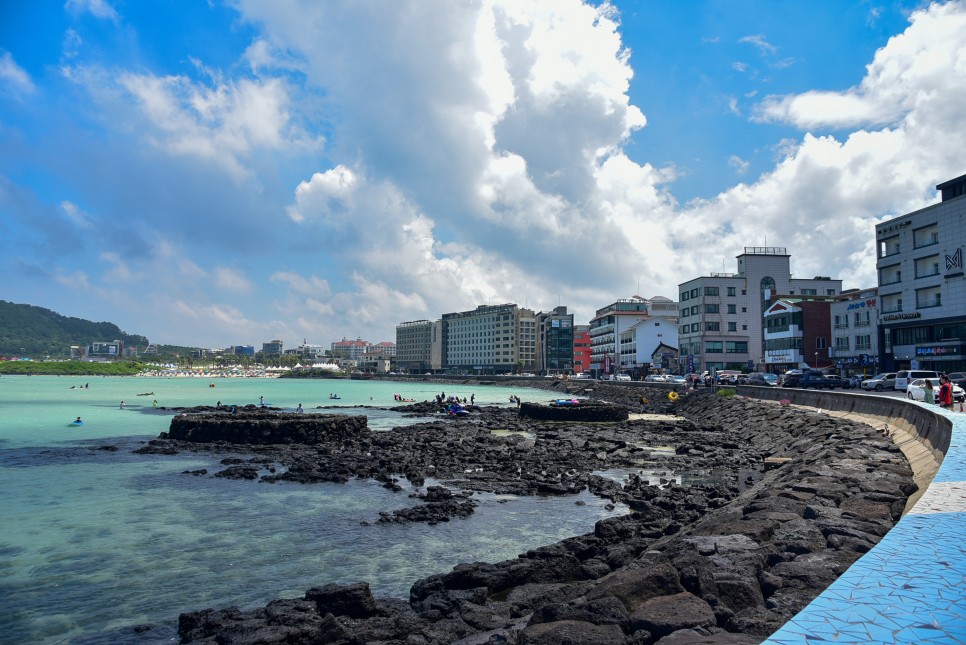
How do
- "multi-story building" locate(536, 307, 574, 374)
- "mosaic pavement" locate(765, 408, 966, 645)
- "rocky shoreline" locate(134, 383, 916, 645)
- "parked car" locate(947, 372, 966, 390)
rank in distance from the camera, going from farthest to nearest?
"multi-story building" locate(536, 307, 574, 374) < "parked car" locate(947, 372, 966, 390) < "rocky shoreline" locate(134, 383, 916, 645) < "mosaic pavement" locate(765, 408, 966, 645)

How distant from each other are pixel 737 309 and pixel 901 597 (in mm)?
103262

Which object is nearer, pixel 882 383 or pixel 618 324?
pixel 882 383

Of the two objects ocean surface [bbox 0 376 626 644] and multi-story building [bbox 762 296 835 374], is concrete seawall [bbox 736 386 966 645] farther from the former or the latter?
multi-story building [bbox 762 296 835 374]

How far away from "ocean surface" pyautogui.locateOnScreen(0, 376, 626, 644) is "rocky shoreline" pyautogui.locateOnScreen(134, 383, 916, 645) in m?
1.44

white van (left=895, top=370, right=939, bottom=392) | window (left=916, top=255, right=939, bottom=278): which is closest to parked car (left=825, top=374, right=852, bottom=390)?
white van (left=895, top=370, right=939, bottom=392)

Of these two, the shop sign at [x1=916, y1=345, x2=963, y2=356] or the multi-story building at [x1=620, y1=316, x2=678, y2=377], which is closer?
the shop sign at [x1=916, y1=345, x2=963, y2=356]

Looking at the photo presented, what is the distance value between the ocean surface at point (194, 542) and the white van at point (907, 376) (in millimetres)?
36316

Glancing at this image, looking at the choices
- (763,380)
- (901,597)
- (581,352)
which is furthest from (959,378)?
(581,352)

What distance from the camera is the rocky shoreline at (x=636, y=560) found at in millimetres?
8164

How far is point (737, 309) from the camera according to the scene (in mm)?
101312

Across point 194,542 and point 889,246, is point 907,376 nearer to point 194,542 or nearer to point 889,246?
point 889,246

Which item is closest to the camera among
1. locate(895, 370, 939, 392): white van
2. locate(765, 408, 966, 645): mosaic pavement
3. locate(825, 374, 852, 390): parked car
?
locate(765, 408, 966, 645): mosaic pavement

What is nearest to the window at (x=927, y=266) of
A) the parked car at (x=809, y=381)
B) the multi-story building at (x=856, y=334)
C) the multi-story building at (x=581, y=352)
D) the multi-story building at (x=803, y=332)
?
the multi-story building at (x=856, y=334)

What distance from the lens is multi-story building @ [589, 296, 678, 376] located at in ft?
445
